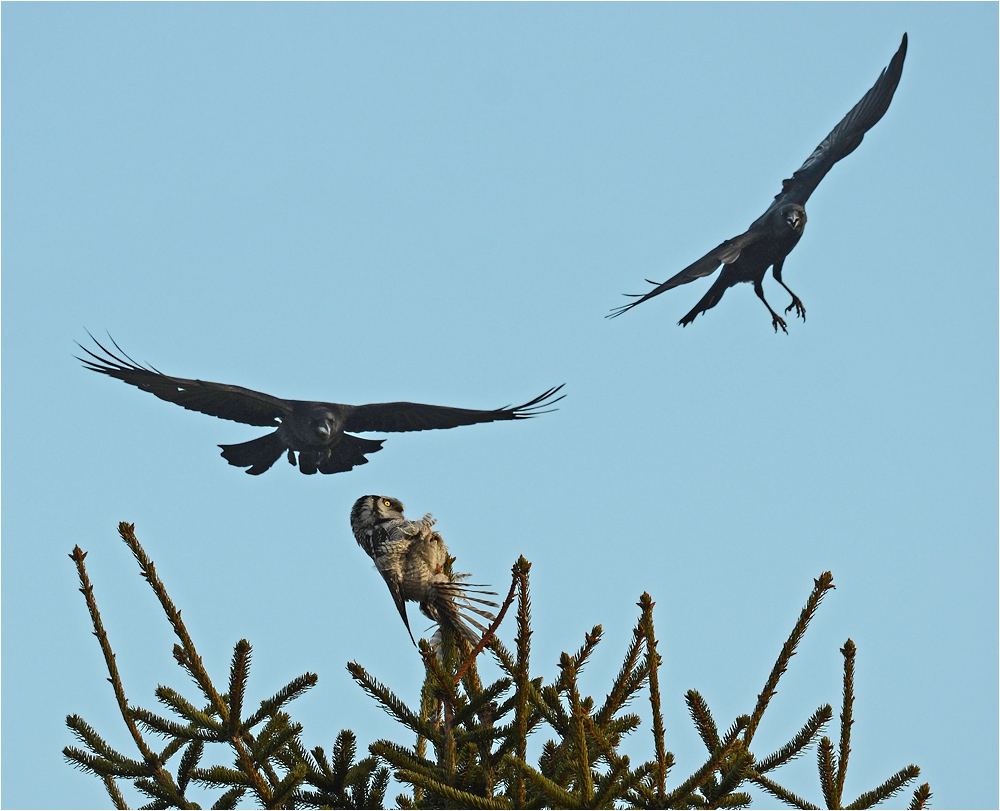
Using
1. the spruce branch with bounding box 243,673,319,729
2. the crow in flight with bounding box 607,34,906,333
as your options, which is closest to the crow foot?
the crow in flight with bounding box 607,34,906,333

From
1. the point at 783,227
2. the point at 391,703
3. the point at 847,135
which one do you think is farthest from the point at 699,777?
the point at 847,135

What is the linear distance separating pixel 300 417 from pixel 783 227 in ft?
11.3

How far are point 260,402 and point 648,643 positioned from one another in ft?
10.5

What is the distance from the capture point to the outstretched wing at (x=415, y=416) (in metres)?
6.61

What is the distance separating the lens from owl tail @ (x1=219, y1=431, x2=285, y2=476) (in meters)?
6.68

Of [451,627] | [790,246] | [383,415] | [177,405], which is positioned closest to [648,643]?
[451,627]

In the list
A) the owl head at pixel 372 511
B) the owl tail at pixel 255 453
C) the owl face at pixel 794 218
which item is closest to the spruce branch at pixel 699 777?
the owl head at pixel 372 511

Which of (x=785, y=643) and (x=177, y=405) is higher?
(x=177, y=405)

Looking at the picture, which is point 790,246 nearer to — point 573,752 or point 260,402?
point 260,402

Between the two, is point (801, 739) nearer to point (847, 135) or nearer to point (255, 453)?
point (255, 453)

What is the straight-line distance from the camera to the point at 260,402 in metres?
6.60

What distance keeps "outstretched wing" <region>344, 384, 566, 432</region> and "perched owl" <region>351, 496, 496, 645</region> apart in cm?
134

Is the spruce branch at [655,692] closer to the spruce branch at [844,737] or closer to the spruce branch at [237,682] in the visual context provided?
the spruce branch at [844,737]

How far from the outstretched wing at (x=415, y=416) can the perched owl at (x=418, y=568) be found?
4.39 feet
